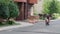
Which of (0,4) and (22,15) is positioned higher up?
(0,4)

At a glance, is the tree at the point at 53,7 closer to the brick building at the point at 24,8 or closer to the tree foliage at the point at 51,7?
the tree foliage at the point at 51,7

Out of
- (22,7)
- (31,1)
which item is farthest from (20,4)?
(31,1)

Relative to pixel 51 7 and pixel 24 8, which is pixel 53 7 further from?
pixel 24 8

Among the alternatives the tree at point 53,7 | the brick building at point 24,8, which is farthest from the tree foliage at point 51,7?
the brick building at point 24,8

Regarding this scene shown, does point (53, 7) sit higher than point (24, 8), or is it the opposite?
point (24, 8)

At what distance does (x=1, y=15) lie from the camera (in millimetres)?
27375

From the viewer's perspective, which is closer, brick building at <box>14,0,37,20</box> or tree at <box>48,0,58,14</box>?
brick building at <box>14,0,37,20</box>

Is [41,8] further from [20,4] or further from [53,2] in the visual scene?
[20,4]

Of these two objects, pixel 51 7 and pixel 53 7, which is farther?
pixel 51 7

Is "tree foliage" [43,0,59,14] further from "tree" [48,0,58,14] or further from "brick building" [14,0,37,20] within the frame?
"brick building" [14,0,37,20]

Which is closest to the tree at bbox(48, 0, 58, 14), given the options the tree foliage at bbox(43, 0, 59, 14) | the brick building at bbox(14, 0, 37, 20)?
the tree foliage at bbox(43, 0, 59, 14)

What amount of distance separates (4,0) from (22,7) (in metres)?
16.1

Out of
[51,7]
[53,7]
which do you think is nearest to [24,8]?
[53,7]

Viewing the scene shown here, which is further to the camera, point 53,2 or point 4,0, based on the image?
point 53,2
